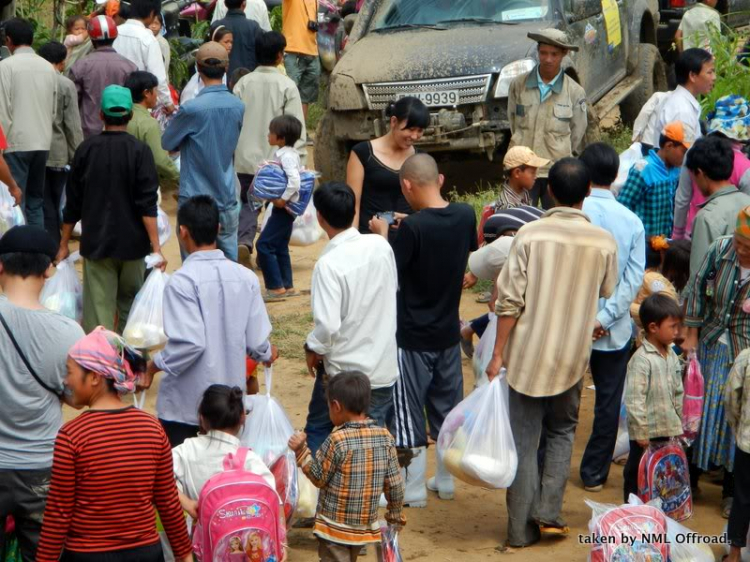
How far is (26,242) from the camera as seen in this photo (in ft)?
14.7

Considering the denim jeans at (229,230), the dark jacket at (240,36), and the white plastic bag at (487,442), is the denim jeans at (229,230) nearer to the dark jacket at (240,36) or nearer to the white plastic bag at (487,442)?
the white plastic bag at (487,442)

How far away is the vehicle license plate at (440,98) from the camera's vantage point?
10898 millimetres

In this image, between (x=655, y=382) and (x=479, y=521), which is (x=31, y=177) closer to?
(x=479, y=521)

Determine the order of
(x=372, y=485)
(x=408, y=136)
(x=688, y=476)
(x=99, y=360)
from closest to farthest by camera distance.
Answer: (x=99, y=360) → (x=372, y=485) → (x=688, y=476) → (x=408, y=136)

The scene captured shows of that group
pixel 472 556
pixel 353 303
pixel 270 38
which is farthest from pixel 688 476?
pixel 270 38

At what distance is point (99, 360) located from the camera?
3.99 m

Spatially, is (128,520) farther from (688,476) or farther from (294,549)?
(688,476)

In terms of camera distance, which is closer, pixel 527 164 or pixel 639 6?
pixel 527 164

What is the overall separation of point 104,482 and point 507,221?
290 cm

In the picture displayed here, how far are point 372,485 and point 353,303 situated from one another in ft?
3.06

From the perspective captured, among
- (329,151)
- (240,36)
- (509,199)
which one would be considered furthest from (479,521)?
(240,36)

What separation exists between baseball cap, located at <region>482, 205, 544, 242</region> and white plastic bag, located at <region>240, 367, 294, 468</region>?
164 cm

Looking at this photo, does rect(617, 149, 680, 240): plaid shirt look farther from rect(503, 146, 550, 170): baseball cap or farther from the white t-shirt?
the white t-shirt

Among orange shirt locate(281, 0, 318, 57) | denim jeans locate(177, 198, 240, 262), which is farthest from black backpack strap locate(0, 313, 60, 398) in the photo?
orange shirt locate(281, 0, 318, 57)
